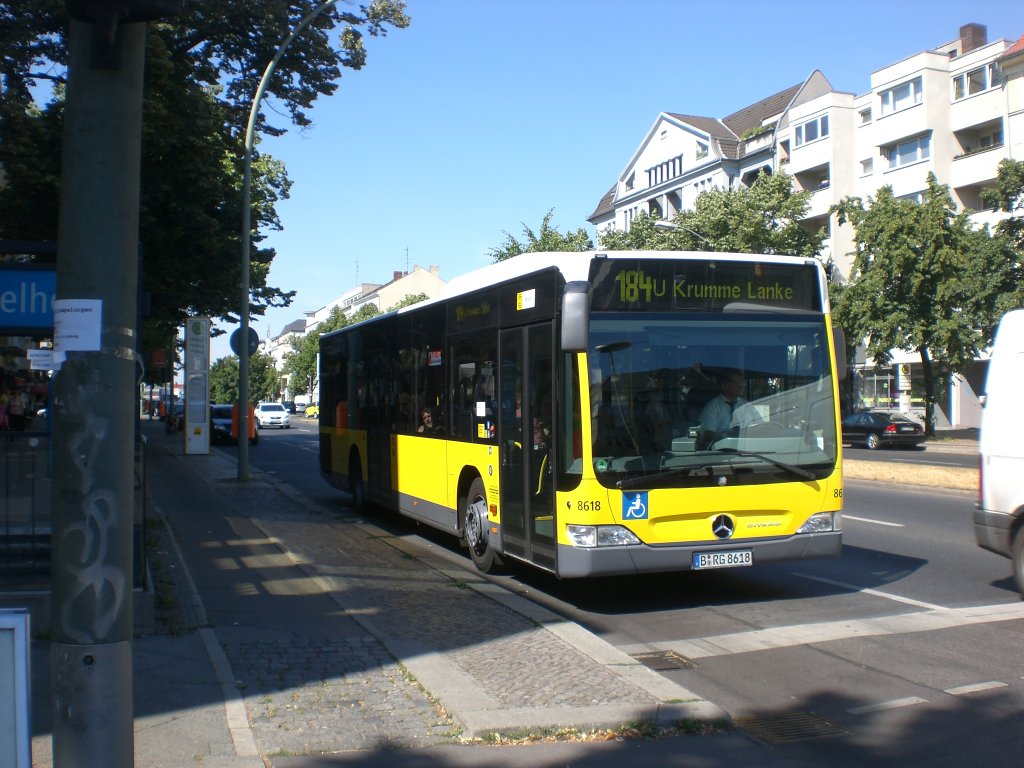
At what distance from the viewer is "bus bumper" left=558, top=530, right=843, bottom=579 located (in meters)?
8.16

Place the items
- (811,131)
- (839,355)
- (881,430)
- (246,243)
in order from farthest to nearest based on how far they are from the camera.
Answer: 1. (811,131)
2. (881,430)
3. (246,243)
4. (839,355)

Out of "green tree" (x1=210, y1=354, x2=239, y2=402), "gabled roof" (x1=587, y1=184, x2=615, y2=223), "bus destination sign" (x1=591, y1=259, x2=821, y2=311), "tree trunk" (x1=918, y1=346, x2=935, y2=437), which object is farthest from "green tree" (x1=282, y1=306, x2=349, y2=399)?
"bus destination sign" (x1=591, y1=259, x2=821, y2=311)

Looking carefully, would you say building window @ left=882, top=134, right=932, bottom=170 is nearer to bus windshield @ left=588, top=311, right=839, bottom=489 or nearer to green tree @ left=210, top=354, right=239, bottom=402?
bus windshield @ left=588, top=311, right=839, bottom=489

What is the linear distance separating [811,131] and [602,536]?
180ft

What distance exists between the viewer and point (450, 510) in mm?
11469

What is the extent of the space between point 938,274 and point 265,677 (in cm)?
3731

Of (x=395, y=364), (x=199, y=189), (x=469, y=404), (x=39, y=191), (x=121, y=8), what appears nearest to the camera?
(x=121, y=8)

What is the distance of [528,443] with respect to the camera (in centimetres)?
916

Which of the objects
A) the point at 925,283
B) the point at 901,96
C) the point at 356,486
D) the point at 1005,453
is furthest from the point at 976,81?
the point at 1005,453

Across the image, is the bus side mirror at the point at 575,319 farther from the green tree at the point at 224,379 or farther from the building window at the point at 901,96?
the green tree at the point at 224,379

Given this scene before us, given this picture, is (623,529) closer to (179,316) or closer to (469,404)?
(469,404)

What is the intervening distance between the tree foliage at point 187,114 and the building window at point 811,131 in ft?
135

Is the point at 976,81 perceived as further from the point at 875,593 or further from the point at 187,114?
the point at 875,593

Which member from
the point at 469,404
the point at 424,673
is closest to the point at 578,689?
the point at 424,673
